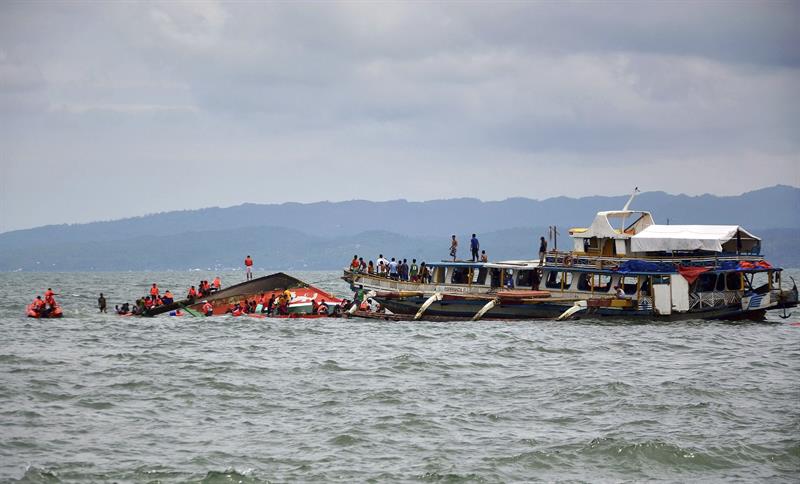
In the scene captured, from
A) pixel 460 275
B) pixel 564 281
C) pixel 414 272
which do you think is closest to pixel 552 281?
pixel 564 281

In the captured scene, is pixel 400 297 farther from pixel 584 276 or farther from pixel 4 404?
pixel 4 404

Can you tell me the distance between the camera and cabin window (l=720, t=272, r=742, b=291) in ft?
167

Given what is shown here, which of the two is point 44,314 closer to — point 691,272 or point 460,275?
point 460,275

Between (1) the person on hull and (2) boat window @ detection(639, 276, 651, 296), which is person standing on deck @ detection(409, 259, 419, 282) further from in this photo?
(2) boat window @ detection(639, 276, 651, 296)

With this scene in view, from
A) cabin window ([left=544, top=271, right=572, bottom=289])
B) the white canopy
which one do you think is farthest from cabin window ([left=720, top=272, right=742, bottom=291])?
cabin window ([left=544, top=271, right=572, bottom=289])

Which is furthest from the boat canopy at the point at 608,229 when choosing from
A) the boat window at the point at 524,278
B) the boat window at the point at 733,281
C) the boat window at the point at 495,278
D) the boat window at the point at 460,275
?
the boat window at the point at 460,275

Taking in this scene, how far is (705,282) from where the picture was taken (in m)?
50.8

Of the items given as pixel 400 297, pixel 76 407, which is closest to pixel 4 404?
pixel 76 407

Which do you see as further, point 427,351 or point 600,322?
point 600,322

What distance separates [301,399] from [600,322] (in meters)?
23.7

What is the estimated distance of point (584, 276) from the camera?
52.4 m

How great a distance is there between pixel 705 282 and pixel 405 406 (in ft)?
83.1

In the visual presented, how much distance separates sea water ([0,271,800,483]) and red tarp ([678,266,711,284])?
246cm

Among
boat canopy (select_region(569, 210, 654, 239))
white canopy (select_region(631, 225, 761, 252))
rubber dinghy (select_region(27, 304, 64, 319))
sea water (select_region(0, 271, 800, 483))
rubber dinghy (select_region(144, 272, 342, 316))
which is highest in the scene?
boat canopy (select_region(569, 210, 654, 239))
